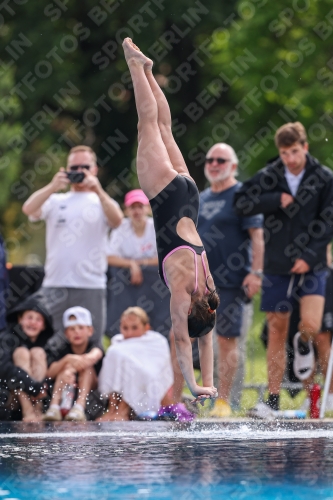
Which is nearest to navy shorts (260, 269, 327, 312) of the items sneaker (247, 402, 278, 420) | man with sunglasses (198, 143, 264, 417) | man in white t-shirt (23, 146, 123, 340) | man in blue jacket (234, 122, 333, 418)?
man in blue jacket (234, 122, 333, 418)

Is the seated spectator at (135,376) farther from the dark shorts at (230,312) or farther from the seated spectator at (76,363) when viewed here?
the dark shorts at (230,312)

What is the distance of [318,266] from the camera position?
8.26m

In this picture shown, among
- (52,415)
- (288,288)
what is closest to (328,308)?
(288,288)

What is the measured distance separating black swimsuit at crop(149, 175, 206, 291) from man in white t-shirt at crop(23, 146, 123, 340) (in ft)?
7.16

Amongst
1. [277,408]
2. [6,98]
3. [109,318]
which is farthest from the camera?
[6,98]

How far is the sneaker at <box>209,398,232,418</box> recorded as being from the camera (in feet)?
27.0

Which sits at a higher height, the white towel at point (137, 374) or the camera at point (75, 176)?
the camera at point (75, 176)

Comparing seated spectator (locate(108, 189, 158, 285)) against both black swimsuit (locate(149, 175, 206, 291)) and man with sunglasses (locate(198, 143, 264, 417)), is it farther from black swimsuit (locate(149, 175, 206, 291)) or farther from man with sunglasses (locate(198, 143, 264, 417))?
black swimsuit (locate(149, 175, 206, 291))

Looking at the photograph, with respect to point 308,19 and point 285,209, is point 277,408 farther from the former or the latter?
point 308,19

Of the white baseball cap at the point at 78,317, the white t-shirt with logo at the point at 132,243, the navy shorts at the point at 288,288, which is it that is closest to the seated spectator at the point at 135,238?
the white t-shirt with logo at the point at 132,243

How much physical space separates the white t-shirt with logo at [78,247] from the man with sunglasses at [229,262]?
93 cm

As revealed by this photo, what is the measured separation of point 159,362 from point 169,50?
12.4 m

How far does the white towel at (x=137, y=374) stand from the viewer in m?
8.27

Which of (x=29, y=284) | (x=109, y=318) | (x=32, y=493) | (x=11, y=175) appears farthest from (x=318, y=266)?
(x=11, y=175)
